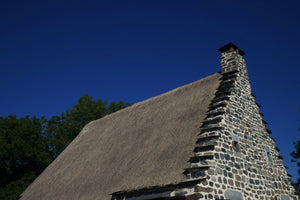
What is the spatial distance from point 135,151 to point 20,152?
17.5m

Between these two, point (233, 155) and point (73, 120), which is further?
point (73, 120)

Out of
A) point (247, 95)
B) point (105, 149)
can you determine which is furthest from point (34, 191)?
point (247, 95)

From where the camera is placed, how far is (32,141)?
24.0m

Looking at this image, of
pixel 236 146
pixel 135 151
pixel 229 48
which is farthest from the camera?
pixel 229 48

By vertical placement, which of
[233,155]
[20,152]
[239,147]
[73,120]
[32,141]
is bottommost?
[233,155]

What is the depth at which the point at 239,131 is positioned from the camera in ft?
30.1

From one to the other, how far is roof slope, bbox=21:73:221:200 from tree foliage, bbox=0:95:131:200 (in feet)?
32.7

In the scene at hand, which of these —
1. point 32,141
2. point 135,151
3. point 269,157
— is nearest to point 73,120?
point 32,141

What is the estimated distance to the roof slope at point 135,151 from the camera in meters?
8.26

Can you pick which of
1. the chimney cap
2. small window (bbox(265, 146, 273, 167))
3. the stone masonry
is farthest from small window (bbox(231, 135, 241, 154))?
the chimney cap

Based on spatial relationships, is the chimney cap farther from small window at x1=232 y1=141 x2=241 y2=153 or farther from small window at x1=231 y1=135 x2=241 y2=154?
small window at x1=232 y1=141 x2=241 y2=153

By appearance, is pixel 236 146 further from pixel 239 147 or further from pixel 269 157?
pixel 269 157

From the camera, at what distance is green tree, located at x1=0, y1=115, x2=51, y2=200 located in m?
22.7

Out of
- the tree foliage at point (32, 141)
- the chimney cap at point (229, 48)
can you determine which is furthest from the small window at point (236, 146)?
the tree foliage at point (32, 141)
